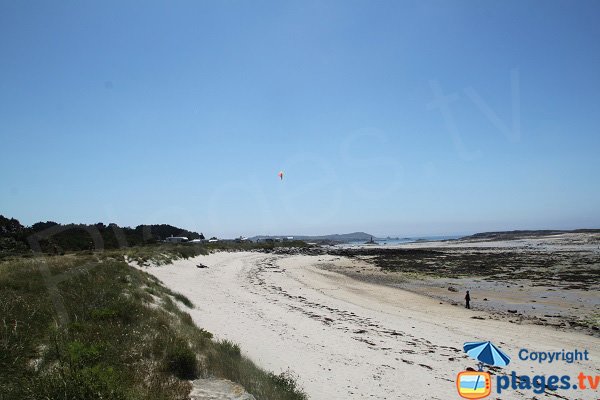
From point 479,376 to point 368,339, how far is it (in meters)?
3.93

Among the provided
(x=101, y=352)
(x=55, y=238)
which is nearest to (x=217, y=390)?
(x=101, y=352)

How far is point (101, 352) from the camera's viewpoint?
21.7ft

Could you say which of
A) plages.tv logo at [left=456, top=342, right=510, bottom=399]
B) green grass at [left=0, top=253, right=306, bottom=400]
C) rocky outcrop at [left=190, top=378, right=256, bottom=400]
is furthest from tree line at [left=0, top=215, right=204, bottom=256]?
plages.tv logo at [left=456, top=342, right=510, bottom=399]

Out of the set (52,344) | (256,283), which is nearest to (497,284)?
(256,283)

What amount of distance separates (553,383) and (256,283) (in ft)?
68.7

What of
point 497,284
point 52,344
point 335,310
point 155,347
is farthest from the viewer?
point 497,284

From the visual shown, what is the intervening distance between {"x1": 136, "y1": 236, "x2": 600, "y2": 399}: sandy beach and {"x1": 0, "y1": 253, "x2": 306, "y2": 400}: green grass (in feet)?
5.73

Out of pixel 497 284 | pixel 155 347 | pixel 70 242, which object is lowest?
pixel 497 284

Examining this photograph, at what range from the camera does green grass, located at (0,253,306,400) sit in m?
5.11

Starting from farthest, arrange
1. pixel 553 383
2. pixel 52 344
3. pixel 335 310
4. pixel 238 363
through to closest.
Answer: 1. pixel 335 310
2. pixel 553 383
3. pixel 238 363
4. pixel 52 344

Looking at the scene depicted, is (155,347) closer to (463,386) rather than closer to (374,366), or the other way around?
(374,366)

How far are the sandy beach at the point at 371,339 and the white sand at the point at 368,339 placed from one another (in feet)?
0.10

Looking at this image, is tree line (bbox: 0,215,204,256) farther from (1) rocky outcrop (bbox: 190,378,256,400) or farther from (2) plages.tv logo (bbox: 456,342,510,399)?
(2) plages.tv logo (bbox: 456,342,510,399)

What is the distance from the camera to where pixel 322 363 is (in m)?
10.0
